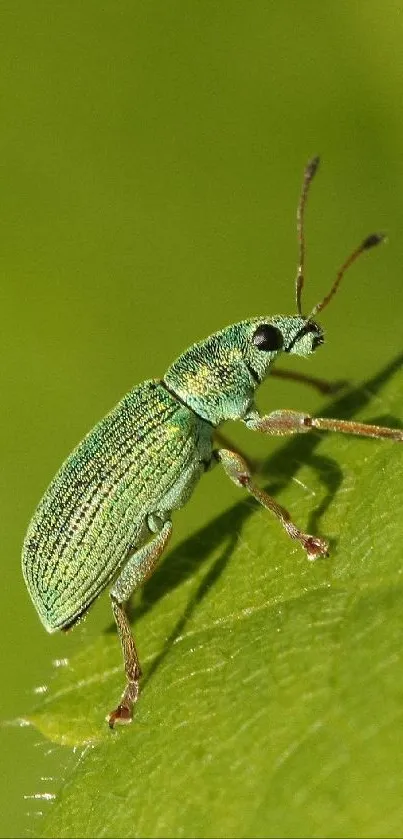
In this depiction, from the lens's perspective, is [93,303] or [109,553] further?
[93,303]

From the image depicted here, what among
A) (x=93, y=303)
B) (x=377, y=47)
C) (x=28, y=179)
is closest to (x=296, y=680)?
(x=93, y=303)

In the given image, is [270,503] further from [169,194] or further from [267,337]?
[169,194]

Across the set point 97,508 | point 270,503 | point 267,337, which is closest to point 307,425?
point 270,503

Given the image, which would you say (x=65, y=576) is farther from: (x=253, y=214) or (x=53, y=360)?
(x=253, y=214)

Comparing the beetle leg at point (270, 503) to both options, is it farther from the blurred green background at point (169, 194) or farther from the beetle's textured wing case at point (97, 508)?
the blurred green background at point (169, 194)

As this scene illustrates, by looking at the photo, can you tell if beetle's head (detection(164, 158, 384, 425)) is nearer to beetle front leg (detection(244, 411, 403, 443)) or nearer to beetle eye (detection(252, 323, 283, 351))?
beetle eye (detection(252, 323, 283, 351))

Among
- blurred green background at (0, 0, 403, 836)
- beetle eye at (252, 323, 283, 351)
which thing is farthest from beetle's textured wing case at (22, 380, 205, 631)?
blurred green background at (0, 0, 403, 836)

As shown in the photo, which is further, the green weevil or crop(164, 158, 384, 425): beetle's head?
crop(164, 158, 384, 425): beetle's head
